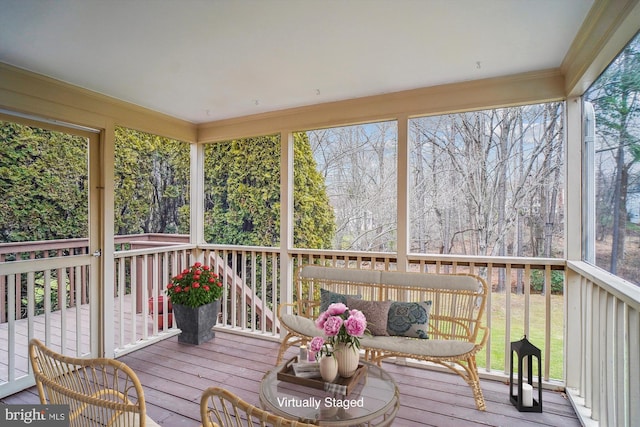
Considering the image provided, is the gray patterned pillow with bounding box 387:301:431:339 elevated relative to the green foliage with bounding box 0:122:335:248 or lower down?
lower down

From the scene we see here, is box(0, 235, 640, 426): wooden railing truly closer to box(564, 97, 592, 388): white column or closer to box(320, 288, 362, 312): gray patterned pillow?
box(564, 97, 592, 388): white column

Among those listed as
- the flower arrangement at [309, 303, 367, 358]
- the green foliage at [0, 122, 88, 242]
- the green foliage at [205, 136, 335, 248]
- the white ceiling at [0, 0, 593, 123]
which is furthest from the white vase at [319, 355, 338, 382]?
the green foliage at [0, 122, 88, 242]

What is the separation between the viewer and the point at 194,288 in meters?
3.72

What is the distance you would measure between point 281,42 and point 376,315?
7.24 feet

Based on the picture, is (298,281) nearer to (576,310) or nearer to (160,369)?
(160,369)

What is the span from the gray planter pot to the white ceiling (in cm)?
230

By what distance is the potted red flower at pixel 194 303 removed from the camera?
3715mm

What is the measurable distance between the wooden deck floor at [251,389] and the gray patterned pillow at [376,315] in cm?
53

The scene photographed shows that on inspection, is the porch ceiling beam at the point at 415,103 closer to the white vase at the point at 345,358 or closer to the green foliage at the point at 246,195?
the green foliage at the point at 246,195

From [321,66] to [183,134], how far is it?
2314mm

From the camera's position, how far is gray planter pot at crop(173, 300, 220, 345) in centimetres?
371

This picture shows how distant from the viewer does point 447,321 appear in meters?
2.94

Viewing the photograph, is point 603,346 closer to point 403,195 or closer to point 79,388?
point 403,195

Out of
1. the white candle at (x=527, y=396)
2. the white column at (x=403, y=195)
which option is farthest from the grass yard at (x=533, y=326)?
the white column at (x=403, y=195)
